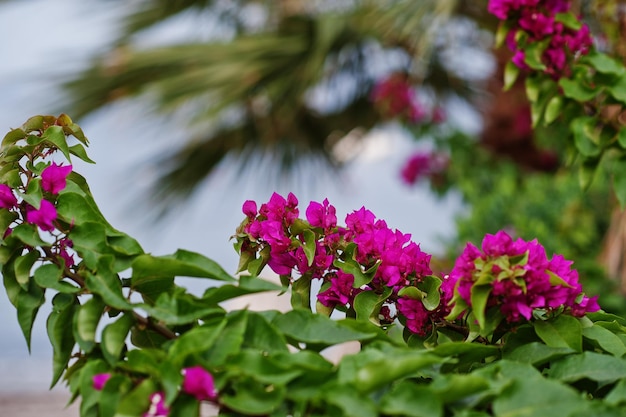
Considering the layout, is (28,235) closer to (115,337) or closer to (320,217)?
(115,337)

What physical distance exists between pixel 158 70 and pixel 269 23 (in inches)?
25.3

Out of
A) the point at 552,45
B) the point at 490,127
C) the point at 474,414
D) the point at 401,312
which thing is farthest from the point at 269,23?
the point at 474,414

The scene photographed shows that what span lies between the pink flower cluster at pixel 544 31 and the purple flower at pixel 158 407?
78 cm

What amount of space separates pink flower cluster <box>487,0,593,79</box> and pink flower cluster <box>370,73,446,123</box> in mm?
1819

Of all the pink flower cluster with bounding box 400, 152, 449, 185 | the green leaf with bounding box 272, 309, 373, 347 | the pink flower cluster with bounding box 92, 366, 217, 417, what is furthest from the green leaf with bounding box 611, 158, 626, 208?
the pink flower cluster with bounding box 400, 152, 449, 185

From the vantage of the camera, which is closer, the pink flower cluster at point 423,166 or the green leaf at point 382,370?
the green leaf at point 382,370

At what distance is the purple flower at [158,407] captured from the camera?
0.52 meters

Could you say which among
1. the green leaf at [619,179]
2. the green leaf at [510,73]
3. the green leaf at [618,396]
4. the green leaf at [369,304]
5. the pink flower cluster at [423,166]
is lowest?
the pink flower cluster at [423,166]

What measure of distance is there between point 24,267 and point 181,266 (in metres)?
0.13

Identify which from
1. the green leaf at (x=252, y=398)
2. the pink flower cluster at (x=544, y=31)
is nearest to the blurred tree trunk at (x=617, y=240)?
the pink flower cluster at (x=544, y=31)

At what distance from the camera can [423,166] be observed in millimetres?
2979

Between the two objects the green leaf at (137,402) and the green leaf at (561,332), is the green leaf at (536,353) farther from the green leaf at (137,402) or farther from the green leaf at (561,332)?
the green leaf at (137,402)

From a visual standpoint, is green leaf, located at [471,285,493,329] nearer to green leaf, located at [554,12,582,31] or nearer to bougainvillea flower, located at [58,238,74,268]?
bougainvillea flower, located at [58,238,74,268]

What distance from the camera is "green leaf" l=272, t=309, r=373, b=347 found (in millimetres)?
573
